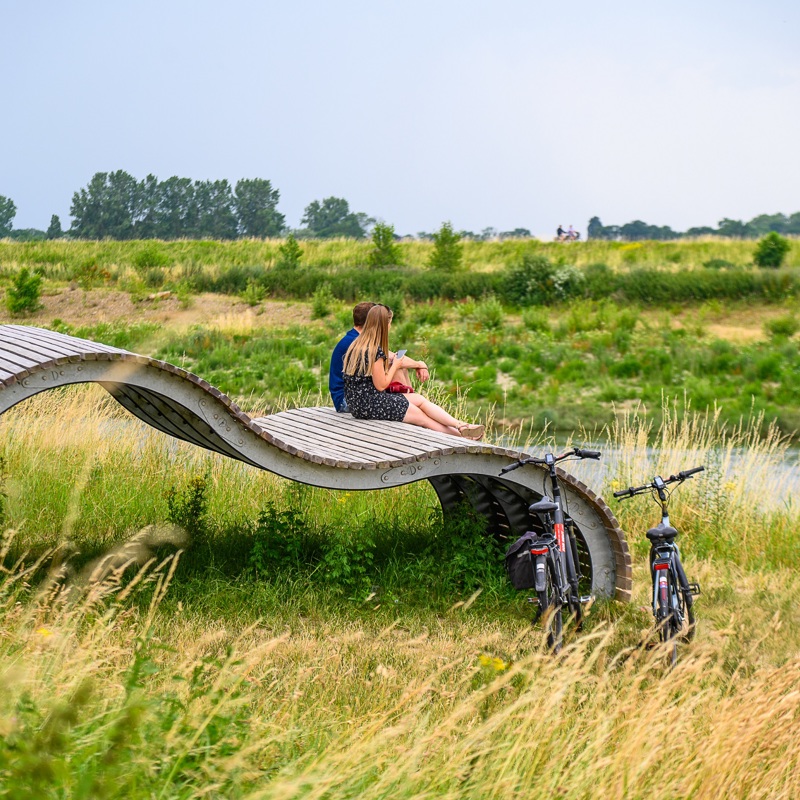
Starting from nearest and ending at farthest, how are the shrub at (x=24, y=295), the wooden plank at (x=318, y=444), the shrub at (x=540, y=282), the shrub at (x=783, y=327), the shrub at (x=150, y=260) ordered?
the wooden plank at (x=318, y=444), the shrub at (x=783, y=327), the shrub at (x=24, y=295), the shrub at (x=540, y=282), the shrub at (x=150, y=260)

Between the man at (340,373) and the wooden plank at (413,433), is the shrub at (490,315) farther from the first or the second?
the wooden plank at (413,433)

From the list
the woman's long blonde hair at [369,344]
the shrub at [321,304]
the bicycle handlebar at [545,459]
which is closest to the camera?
the bicycle handlebar at [545,459]

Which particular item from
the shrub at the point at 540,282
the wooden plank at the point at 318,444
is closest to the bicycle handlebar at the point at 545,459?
the wooden plank at the point at 318,444

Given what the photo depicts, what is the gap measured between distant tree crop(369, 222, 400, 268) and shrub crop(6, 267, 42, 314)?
1181 centimetres

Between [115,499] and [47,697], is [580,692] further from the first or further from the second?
[115,499]

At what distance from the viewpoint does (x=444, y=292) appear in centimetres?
2936

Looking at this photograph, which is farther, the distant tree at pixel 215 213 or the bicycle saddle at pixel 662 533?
the distant tree at pixel 215 213

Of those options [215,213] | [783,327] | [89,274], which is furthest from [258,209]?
[783,327]

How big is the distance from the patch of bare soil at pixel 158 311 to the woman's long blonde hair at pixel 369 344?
1930 cm

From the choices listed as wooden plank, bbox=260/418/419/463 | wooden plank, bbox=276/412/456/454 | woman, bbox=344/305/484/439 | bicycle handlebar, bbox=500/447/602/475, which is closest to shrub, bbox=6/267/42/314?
wooden plank, bbox=276/412/456/454

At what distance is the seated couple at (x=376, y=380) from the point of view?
6.34 metres

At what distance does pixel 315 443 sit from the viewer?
18.8 feet

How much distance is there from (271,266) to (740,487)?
26.6m

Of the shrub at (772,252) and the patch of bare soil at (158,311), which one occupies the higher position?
the shrub at (772,252)
